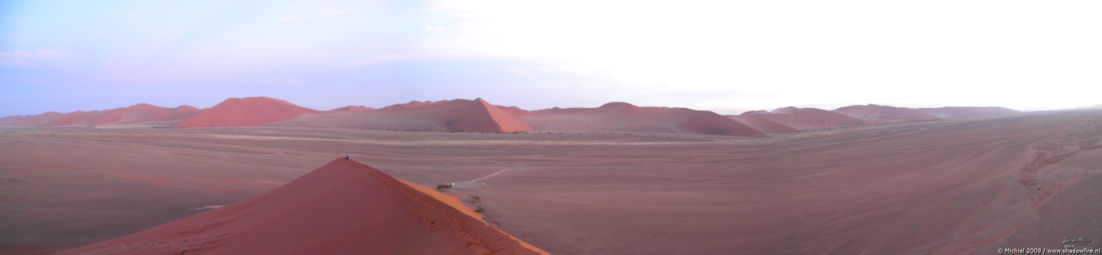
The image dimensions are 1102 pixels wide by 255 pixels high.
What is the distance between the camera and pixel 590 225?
7.85 metres

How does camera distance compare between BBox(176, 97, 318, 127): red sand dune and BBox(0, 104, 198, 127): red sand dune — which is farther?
BBox(0, 104, 198, 127): red sand dune

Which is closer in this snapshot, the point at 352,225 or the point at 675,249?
the point at 352,225

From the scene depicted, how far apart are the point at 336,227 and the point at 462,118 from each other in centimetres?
5581

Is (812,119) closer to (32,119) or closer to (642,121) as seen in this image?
(642,121)

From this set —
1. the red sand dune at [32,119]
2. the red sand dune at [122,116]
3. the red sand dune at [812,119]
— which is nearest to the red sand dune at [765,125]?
the red sand dune at [812,119]

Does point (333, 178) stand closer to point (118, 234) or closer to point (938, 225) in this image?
point (118, 234)

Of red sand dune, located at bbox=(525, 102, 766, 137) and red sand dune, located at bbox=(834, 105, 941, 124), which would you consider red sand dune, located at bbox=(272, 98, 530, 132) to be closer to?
red sand dune, located at bbox=(525, 102, 766, 137)

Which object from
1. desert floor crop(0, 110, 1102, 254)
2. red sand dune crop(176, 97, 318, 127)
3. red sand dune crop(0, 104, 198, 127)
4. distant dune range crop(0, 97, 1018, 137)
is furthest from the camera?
red sand dune crop(0, 104, 198, 127)

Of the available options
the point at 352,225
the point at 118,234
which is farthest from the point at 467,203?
the point at 118,234

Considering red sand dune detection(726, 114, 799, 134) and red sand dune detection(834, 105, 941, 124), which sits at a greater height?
red sand dune detection(834, 105, 941, 124)

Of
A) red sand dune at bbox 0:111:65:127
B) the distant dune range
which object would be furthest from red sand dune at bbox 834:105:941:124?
red sand dune at bbox 0:111:65:127

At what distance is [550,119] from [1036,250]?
2877 inches

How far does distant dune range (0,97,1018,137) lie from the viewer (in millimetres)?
59531

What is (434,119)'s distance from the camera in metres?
63.3
